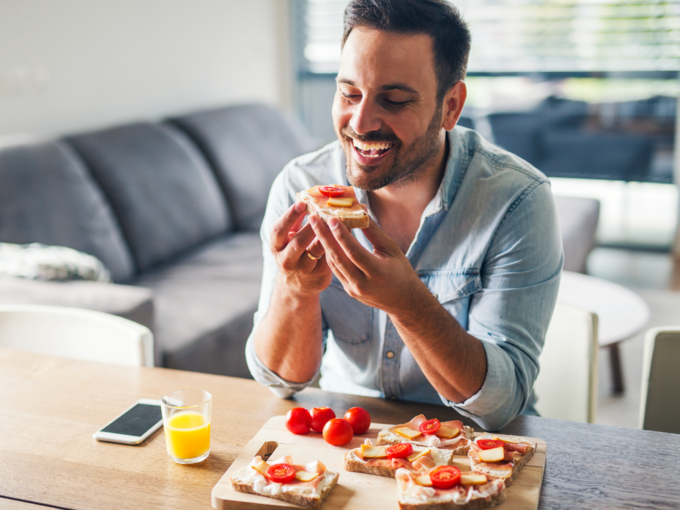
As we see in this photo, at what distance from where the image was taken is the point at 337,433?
3.19 ft

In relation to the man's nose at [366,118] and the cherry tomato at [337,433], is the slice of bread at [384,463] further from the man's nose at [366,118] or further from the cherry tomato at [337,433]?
the man's nose at [366,118]

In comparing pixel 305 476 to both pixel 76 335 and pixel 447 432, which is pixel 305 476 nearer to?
pixel 447 432

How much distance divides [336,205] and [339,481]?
462mm

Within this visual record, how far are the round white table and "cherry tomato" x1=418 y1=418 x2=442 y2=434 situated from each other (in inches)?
50.9

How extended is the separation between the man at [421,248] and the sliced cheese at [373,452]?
20 centimetres

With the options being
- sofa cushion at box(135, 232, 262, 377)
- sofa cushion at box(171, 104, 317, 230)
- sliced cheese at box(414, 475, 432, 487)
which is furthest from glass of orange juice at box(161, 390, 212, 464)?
Result: sofa cushion at box(171, 104, 317, 230)

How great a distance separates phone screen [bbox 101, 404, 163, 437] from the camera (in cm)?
104

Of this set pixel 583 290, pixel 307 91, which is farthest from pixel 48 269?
pixel 307 91

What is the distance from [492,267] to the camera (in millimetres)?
1214

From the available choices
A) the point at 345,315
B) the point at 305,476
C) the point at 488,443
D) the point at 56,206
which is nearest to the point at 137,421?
the point at 305,476

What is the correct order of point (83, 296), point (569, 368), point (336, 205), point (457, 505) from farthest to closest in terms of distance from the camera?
point (83, 296) → point (569, 368) → point (336, 205) → point (457, 505)

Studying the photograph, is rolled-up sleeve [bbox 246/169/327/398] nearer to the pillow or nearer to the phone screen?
the phone screen

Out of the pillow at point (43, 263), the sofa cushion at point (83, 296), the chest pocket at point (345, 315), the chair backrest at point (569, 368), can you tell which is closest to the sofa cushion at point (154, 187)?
the pillow at point (43, 263)

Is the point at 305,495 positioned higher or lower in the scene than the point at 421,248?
lower
